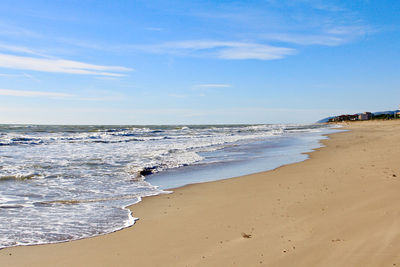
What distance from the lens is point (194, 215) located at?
5.98 metres

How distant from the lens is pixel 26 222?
579 cm

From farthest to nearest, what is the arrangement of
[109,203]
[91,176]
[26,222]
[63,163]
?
[63,163] → [91,176] → [109,203] → [26,222]

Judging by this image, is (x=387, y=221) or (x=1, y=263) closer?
(x=1, y=263)

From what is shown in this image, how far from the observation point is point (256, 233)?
4.61 m

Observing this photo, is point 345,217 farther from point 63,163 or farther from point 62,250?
point 63,163

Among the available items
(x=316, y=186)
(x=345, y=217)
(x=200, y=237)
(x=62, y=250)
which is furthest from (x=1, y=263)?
(x=316, y=186)

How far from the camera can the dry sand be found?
12.5 ft

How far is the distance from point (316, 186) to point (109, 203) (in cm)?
482

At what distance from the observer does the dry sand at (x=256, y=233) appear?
3.79m

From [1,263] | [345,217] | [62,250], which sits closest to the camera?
[1,263]

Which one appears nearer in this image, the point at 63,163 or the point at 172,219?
the point at 172,219

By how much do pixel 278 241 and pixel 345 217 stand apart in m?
1.49

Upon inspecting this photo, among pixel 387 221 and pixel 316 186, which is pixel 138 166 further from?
pixel 387 221

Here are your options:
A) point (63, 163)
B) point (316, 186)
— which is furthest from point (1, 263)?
point (63, 163)
